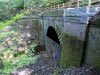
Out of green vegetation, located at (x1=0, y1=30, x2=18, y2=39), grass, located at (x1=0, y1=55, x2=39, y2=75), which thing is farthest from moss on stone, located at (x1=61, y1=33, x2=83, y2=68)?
green vegetation, located at (x1=0, y1=30, x2=18, y2=39)

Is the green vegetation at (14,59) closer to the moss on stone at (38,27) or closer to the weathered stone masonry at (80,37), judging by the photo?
the moss on stone at (38,27)

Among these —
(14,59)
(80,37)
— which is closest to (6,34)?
(14,59)

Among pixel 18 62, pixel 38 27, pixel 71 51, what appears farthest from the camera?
pixel 38 27

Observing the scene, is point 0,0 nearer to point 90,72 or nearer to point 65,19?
point 65,19

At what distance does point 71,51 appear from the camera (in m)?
11.6

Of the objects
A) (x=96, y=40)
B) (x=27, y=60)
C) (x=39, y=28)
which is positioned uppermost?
(x=96, y=40)

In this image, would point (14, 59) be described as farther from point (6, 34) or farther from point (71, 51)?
point (71, 51)

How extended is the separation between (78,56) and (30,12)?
21427 millimetres

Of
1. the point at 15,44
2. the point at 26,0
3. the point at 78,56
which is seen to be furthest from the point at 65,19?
the point at 26,0

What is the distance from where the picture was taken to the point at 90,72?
8.95m

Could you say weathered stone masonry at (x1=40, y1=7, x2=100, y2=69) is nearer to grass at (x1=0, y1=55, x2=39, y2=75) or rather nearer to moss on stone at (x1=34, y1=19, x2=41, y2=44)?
grass at (x1=0, y1=55, x2=39, y2=75)

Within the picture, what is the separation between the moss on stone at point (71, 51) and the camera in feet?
34.8

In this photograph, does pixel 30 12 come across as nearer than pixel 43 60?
No

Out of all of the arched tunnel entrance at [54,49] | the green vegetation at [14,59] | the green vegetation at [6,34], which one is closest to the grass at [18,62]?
the green vegetation at [14,59]
